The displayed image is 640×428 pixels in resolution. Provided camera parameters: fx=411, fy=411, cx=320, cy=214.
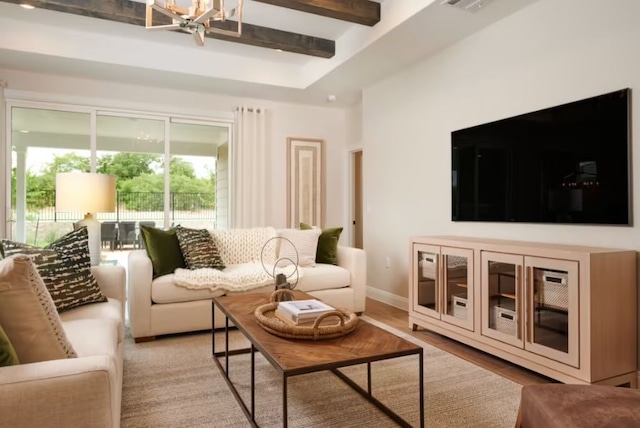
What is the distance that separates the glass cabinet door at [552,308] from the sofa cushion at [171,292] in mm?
2280

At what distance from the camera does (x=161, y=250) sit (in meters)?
3.45

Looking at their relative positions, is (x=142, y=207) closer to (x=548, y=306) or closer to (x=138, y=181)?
(x=138, y=181)

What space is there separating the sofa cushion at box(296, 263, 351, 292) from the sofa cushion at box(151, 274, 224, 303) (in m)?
0.77

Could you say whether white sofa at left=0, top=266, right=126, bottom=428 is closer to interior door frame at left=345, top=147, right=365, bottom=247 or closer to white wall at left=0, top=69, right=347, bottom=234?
white wall at left=0, top=69, right=347, bottom=234

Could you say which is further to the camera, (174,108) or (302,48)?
(174,108)

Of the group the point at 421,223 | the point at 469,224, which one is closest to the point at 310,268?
the point at 421,223

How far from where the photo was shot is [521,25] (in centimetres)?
302

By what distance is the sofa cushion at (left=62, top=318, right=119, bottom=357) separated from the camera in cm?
163

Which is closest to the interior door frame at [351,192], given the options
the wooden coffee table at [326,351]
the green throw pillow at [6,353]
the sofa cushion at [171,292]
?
the sofa cushion at [171,292]

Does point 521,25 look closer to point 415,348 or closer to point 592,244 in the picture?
point 592,244

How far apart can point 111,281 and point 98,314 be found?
450mm

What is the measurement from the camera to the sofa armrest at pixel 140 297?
10.2 ft

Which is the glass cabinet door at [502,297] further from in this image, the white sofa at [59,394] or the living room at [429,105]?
the white sofa at [59,394]

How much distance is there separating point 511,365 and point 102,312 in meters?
2.50
